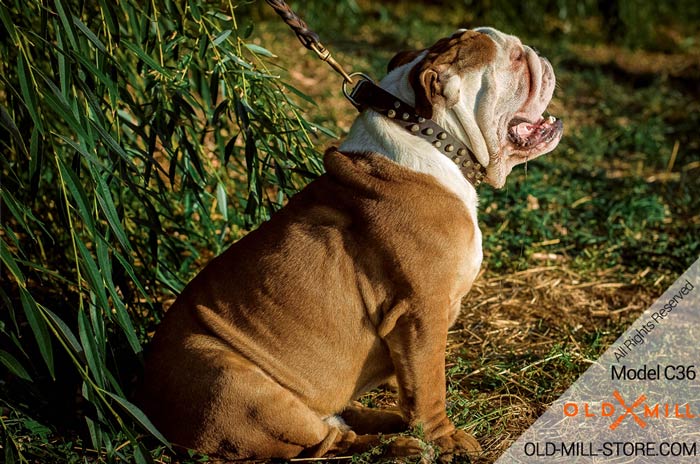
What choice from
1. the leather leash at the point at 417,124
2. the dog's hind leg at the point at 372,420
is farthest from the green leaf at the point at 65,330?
the leather leash at the point at 417,124

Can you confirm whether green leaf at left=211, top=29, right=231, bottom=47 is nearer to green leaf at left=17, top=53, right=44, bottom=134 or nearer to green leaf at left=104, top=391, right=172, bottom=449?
green leaf at left=17, top=53, right=44, bottom=134

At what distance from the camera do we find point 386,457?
2.91 m

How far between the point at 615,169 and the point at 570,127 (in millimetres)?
990

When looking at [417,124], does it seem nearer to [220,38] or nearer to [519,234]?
[220,38]

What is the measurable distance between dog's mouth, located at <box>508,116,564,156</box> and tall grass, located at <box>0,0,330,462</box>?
92 cm

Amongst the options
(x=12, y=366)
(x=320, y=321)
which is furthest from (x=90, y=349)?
(x=320, y=321)

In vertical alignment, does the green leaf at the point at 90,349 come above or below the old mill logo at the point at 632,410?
above

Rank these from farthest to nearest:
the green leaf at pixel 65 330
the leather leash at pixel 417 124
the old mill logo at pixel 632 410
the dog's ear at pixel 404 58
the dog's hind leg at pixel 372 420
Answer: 1. the old mill logo at pixel 632 410
2. the dog's hind leg at pixel 372 420
3. the dog's ear at pixel 404 58
4. the leather leash at pixel 417 124
5. the green leaf at pixel 65 330

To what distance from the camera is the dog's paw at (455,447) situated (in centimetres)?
292

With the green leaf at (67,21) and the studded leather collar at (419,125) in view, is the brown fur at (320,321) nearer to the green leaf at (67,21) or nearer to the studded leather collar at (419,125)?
the studded leather collar at (419,125)

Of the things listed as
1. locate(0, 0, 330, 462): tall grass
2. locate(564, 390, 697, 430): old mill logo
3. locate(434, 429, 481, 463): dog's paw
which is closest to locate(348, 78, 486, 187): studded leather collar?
locate(0, 0, 330, 462): tall grass

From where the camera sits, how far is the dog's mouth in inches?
120

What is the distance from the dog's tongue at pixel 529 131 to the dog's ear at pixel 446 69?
0.97 feet

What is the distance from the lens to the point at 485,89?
9.52 feet
